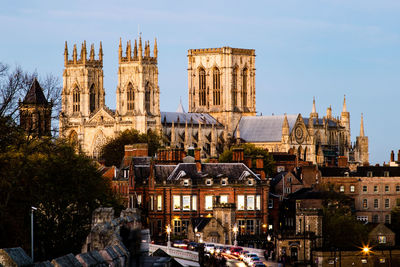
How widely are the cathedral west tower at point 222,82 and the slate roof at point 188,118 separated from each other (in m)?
3.75

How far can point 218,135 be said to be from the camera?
186 meters

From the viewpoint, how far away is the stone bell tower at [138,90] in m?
166

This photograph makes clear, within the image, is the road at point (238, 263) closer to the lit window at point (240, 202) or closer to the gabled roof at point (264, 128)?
the lit window at point (240, 202)

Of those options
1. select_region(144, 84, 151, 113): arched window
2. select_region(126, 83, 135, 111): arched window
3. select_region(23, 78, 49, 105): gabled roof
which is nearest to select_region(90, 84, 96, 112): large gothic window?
select_region(126, 83, 135, 111): arched window

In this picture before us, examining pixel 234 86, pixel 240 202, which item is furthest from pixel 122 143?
pixel 240 202

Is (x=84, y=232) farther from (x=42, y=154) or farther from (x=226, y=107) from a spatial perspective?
(x=226, y=107)

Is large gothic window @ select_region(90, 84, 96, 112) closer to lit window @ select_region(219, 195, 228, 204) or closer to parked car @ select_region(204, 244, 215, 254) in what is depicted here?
lit window @ select_region(219, 195, 228, 204)

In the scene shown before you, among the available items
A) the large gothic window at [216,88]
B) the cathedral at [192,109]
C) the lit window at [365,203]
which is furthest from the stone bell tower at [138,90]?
the lit window at [365,203]

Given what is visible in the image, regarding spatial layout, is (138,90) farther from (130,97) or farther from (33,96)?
(33,96)

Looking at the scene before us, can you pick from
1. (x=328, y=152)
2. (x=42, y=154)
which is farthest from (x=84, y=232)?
(x=328, y=152)

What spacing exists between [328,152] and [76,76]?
47130 mm

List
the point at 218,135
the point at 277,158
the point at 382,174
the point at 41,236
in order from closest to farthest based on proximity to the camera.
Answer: the point at 41,236
the point at 382,174
the point at 277,158
the point at 218,135

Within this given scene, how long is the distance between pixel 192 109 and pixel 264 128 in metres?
16.1

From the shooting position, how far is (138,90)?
545 feet
